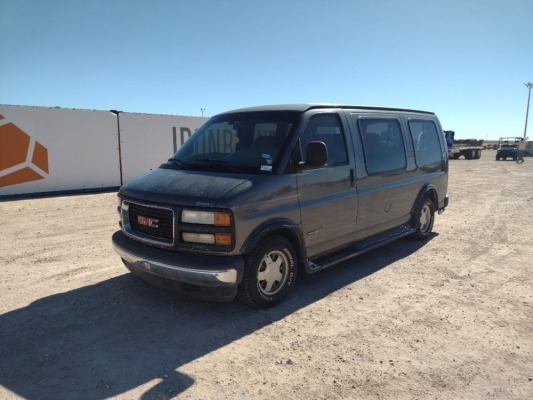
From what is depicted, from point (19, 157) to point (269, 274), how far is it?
10.8 m

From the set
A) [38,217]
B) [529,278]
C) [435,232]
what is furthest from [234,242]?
[38,217]

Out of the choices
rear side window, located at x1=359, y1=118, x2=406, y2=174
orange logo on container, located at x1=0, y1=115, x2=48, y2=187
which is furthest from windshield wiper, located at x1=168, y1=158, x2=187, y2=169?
orange logo on container, located at x1=0, y1=115, x2=48, y2=187

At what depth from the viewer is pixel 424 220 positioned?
716 centimetres

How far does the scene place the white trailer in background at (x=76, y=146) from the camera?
1163cm

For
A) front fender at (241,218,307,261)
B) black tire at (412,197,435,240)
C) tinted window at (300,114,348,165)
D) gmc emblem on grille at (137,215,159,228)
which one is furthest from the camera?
black tire at (412,197,435,240)

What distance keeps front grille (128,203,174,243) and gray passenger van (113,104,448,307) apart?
0.01m

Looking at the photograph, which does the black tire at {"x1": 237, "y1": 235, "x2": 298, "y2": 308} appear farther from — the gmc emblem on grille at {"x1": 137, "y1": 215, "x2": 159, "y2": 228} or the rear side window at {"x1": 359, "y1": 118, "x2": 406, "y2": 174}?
the rear side window at {"x1": 359, "y1": 118, "x2": 406, "y2": 174}

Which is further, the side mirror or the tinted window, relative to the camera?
the tinted window

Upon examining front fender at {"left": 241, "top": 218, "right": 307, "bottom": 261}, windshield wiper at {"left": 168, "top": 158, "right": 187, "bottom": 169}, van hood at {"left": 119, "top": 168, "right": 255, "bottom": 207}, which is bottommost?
front fender at {"left": 241, "top": 218, "right": 307, "bottom": 261}

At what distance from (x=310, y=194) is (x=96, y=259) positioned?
3446 millimetres

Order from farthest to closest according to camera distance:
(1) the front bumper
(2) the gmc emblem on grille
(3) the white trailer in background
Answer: (3) the white trailer in background < (2) the gmc emblem on grille < (1) the front bumper

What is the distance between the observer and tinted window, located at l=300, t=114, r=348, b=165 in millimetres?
4547

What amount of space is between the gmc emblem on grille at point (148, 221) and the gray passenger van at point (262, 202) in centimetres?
1

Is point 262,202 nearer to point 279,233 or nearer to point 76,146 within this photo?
point 279,233
